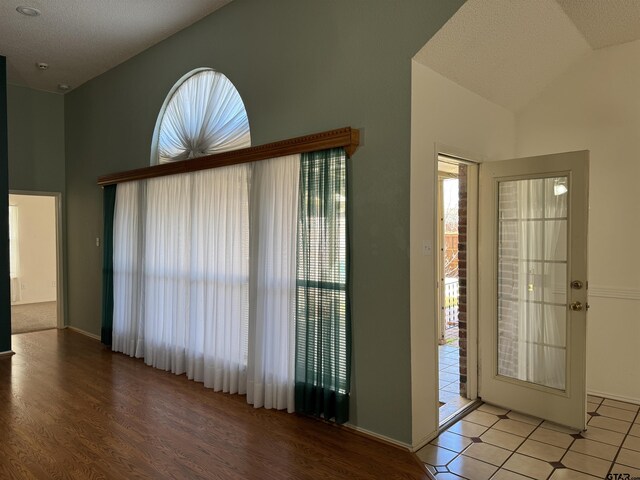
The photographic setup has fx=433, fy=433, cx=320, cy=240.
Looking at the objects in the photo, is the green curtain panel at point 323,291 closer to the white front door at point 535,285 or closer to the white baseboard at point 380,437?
the white baseboard at point 380,437

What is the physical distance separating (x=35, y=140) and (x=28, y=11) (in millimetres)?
2677

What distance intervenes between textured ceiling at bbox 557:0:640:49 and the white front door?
1001 millimetres

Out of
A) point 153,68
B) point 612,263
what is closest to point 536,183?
point 612,263

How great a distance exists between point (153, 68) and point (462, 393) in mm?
4644

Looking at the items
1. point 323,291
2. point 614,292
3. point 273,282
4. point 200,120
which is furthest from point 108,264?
point 614,292

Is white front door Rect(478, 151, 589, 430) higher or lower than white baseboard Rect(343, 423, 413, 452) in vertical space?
higher

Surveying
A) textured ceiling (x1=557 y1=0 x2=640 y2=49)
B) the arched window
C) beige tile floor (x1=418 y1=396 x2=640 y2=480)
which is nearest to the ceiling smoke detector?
the arched window

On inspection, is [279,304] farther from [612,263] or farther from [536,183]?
[612,263]

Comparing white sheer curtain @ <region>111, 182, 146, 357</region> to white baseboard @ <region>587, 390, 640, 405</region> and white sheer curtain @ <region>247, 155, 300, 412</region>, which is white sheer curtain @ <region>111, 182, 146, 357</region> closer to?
white sheer curtain @ <region>247, 155, 300, 412</region>

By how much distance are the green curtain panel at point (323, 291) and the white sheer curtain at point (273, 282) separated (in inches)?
3.7

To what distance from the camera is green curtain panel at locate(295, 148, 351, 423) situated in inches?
121

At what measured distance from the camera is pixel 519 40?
3098 millimetres

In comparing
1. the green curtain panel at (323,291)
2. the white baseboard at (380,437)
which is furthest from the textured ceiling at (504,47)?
the white baseboard at (380,437)

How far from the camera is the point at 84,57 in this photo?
5.18m
